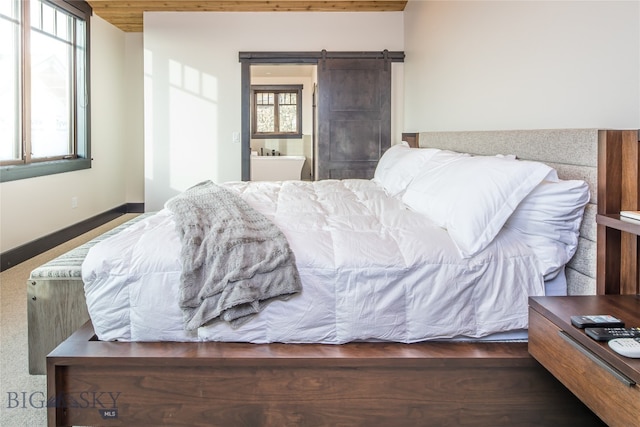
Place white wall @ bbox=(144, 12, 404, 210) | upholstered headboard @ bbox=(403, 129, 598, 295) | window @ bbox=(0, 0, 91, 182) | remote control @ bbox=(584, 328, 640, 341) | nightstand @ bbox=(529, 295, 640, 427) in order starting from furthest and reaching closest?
1. white wall @ bbox=(144, 12, 404, 210)
2. window @ bbox=(0, 0, 91, 182)
3. upholstered headboard @ bbox=(403, 129, 598, 295)
4. remote control @ bbox=(584, 328, 640, 341)
5. nightstand @ bbox=(529, 295, 640, 427)

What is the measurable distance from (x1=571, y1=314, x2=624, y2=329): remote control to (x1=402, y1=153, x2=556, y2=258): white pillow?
543 millimetres

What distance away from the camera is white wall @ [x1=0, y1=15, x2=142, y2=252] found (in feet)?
14.3

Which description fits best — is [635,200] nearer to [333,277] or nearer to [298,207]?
[333,277]

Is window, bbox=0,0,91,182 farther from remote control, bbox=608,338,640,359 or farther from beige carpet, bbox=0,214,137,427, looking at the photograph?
remote control, bbox=608,338,640,359

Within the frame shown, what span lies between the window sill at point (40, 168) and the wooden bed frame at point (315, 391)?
307cm

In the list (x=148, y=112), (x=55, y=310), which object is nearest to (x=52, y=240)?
(x=148, y=112)

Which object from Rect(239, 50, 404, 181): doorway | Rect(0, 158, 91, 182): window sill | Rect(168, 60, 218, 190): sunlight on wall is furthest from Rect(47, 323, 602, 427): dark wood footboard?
Rect(168, 60, 218, 190): sunlight on wall

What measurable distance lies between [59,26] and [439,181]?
4.75 metres

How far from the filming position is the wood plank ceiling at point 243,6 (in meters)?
5.60

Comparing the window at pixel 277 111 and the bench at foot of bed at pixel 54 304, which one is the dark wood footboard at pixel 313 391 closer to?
the bench at foot of bed at pixel 54 304

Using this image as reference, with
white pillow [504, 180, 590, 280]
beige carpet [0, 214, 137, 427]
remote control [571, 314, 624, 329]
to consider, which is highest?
white pillow [504, 180, 590, 280]

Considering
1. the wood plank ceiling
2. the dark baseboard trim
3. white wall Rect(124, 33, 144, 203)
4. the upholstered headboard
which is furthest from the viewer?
white wall Rect(124, 33, 144, 203)

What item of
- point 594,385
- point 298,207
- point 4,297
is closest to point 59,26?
point 4,297

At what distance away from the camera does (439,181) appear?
2.39 meters
